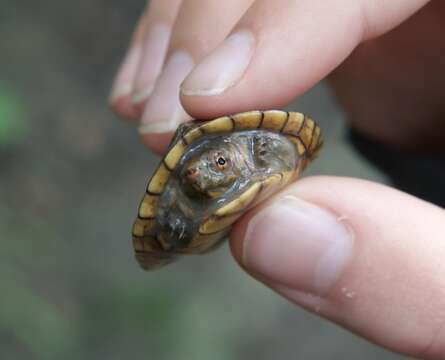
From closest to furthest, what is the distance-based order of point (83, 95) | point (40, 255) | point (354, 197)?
point (354, 197), point (40, 255), point (83, 95)

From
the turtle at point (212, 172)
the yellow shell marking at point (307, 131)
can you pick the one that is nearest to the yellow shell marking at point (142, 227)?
the turtle at point (212, 172)

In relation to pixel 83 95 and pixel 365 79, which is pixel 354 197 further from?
pixel 83 95

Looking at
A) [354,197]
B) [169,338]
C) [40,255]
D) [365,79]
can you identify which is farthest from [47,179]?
[354,197]

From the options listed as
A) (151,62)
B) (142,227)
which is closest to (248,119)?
(142,227)

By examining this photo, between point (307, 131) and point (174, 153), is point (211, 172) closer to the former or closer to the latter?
point (174, 153)

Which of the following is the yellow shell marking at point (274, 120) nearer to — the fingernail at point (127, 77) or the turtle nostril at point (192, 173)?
the turtle nostril at point (192, 173)
